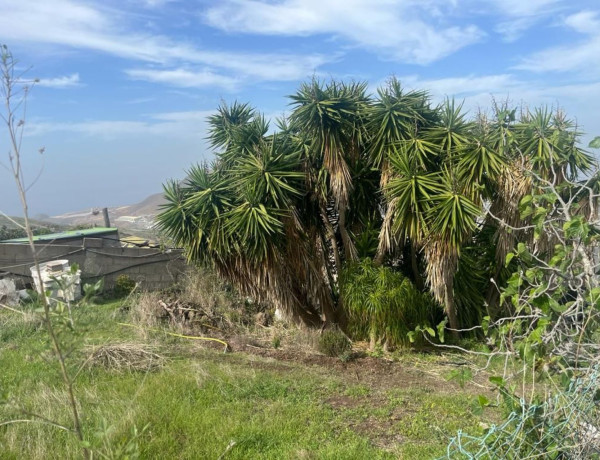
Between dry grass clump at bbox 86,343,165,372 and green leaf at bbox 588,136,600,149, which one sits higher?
green leaf at bbox 588,136,600,149

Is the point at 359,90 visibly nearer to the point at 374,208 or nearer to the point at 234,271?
the point at 374,208

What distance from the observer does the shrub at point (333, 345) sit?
8.15 m

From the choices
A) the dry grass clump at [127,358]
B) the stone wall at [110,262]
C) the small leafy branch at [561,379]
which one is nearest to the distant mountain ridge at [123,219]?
the stone wall at [110,262]

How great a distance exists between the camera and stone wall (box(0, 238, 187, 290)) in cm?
1297

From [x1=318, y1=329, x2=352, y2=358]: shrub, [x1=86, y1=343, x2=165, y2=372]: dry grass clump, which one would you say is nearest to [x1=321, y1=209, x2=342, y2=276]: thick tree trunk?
[x1=318, y1=329, x2=352, y2=358]: shrub

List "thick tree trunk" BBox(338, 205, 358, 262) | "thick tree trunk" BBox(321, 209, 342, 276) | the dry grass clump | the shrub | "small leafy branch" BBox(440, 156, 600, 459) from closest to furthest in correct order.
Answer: "small leafy branch" BBox(440, 156, 600, 459), the dry grass clump, the shrub, "thick tree trunk" BBox(338, 205, 358, 262), "thick tree trunk" BBox(321, 209, 342, 276)

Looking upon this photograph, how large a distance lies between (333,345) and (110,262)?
729 cm

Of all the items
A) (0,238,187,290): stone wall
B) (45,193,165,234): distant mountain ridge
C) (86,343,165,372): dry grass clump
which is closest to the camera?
(86,343,165,372): dry grass clump

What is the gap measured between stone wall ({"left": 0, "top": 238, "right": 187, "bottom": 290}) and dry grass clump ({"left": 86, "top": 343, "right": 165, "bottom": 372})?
5.89 metres

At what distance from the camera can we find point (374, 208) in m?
9.05

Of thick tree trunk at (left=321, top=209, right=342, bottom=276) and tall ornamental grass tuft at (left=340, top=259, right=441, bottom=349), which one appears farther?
thick tree trunk at (left=321, top=209, right=342, bottom=276)

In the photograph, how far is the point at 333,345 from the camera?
8.16 meters

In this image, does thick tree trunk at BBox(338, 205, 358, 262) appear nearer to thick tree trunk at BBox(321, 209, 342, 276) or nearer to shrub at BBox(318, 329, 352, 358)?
thick tree trunk at BBox(321, 209, 342, 276)

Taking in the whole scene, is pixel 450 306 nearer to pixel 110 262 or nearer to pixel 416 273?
pixel 416 273
